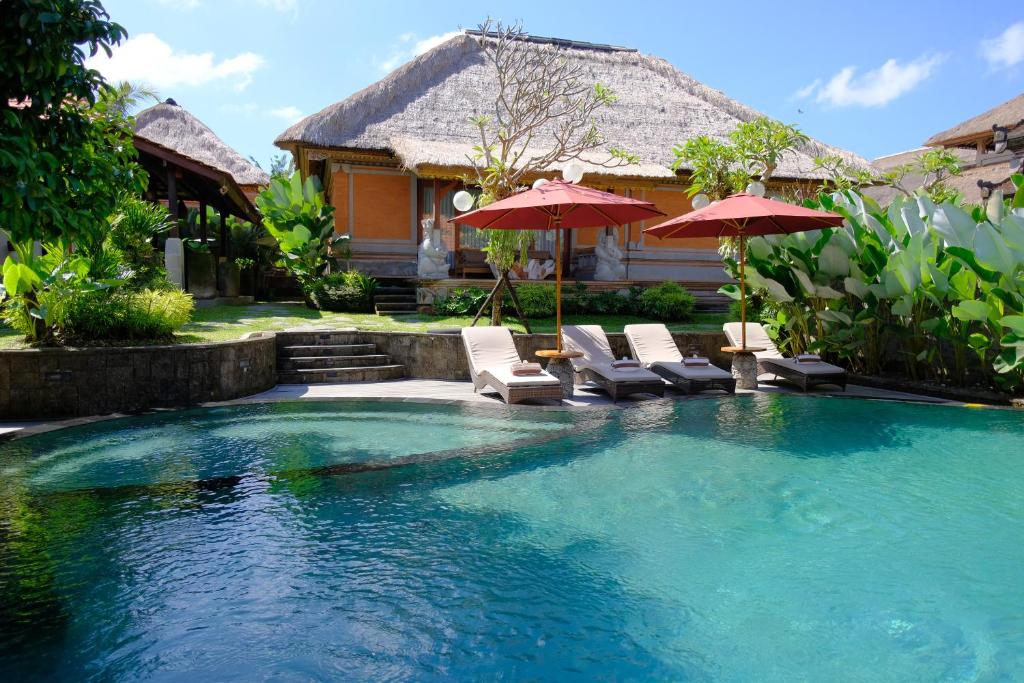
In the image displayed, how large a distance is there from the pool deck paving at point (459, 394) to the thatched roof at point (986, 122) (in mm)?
21665

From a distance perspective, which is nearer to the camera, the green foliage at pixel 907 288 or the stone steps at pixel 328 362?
the green foliage at pixel 907 288

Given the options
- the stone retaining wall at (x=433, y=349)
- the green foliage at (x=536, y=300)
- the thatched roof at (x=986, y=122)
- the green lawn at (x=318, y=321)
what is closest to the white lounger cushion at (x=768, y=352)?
Answer: the green lawn at (x=318, y=321)

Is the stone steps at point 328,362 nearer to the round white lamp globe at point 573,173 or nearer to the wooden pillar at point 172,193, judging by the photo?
the round white lamp globe at point 573,173

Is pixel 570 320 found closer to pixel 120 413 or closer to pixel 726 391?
pixel 726 391

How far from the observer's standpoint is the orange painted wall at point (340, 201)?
680 inches

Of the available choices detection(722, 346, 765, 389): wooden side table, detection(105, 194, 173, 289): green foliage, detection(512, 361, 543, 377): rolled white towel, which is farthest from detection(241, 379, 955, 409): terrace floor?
detection(105, 194, 173, 289): green foliage

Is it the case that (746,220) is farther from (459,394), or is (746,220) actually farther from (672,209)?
(672,209)

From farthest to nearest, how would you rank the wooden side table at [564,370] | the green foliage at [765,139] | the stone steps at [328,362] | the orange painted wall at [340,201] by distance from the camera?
the orange painted wall at [340,201]
the green foliage at [765,139]
the stone steps at [328,362]
the wooden side table at [564,370]

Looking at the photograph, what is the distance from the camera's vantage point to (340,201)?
1730 centimetres

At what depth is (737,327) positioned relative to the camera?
11.2 metres

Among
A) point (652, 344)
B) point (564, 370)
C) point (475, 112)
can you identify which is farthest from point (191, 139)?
point (564, 370)

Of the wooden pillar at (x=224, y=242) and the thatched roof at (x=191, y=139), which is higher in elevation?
the thatched roof at (x=191, y=139)

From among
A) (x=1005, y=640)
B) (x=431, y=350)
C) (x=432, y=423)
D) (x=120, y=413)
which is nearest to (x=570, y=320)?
(x=431, y=350)

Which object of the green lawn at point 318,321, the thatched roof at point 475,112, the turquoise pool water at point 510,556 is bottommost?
the turquoise pool water at point 510,556
